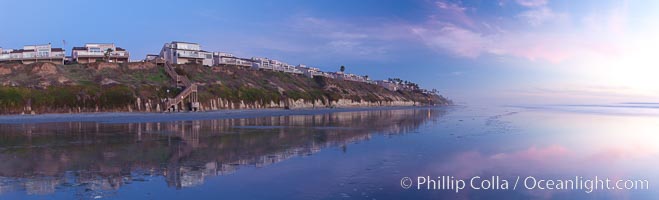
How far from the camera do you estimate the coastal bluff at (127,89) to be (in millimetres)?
54875

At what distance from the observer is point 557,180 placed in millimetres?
12508

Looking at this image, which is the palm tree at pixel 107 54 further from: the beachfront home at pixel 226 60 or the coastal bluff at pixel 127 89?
the beachfront home at pixel 226 60

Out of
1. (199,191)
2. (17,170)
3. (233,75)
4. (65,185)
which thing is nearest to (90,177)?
(65,185)

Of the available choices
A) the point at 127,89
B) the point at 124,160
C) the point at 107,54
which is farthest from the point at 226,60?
the point at 124,160

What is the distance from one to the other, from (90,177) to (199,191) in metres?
4.12

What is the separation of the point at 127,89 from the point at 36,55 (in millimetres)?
32587

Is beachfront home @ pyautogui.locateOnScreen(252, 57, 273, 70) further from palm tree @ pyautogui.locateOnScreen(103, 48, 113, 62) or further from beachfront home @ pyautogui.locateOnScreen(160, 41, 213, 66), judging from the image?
palm tree @ pyautogui.locateOnScreen(103, 48, 113, 62)

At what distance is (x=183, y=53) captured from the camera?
101625mm

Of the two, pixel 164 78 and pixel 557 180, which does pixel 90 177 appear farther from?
pixel 164 78

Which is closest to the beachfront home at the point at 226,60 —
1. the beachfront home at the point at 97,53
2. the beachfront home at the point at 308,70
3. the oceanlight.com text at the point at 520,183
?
the beachfront home at the point at 97,53

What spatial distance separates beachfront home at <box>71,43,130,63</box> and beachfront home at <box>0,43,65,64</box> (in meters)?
2.70

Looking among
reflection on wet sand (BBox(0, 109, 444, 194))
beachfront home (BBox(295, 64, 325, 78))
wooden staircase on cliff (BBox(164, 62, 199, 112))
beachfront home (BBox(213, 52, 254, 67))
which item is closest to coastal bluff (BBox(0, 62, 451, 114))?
wooden staircase on cliff (BBox(164, 62, 199, 112))

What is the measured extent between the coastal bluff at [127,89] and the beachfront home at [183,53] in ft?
35.1

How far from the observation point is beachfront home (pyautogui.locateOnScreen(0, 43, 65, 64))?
266 feet
